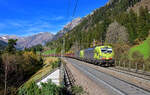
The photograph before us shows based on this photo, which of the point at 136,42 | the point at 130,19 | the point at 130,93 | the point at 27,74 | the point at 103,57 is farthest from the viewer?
the point at 130,19

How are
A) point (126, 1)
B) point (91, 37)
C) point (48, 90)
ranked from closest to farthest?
1. point (48, 90)
2. point (91, 37)
3. point (126, 1)

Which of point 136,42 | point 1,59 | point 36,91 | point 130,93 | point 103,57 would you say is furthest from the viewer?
point 136,42

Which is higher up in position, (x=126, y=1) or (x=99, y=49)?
(x=126, y=1)

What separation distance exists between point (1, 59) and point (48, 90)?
3924cm

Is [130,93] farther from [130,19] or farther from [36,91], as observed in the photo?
[130,19]

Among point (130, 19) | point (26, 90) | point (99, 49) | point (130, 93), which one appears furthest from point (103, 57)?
point (130, 19)

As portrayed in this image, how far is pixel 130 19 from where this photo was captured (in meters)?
66.9

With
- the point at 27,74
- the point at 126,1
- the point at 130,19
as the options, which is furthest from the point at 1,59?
the point at 126,1

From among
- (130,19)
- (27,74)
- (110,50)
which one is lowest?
(27,74)

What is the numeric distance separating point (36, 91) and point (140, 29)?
59103mm

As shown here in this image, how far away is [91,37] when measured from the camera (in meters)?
87.9

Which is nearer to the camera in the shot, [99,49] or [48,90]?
[48,90]

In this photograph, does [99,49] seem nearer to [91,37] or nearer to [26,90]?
[26,90]

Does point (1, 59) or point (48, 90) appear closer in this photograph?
point (48, 90)
